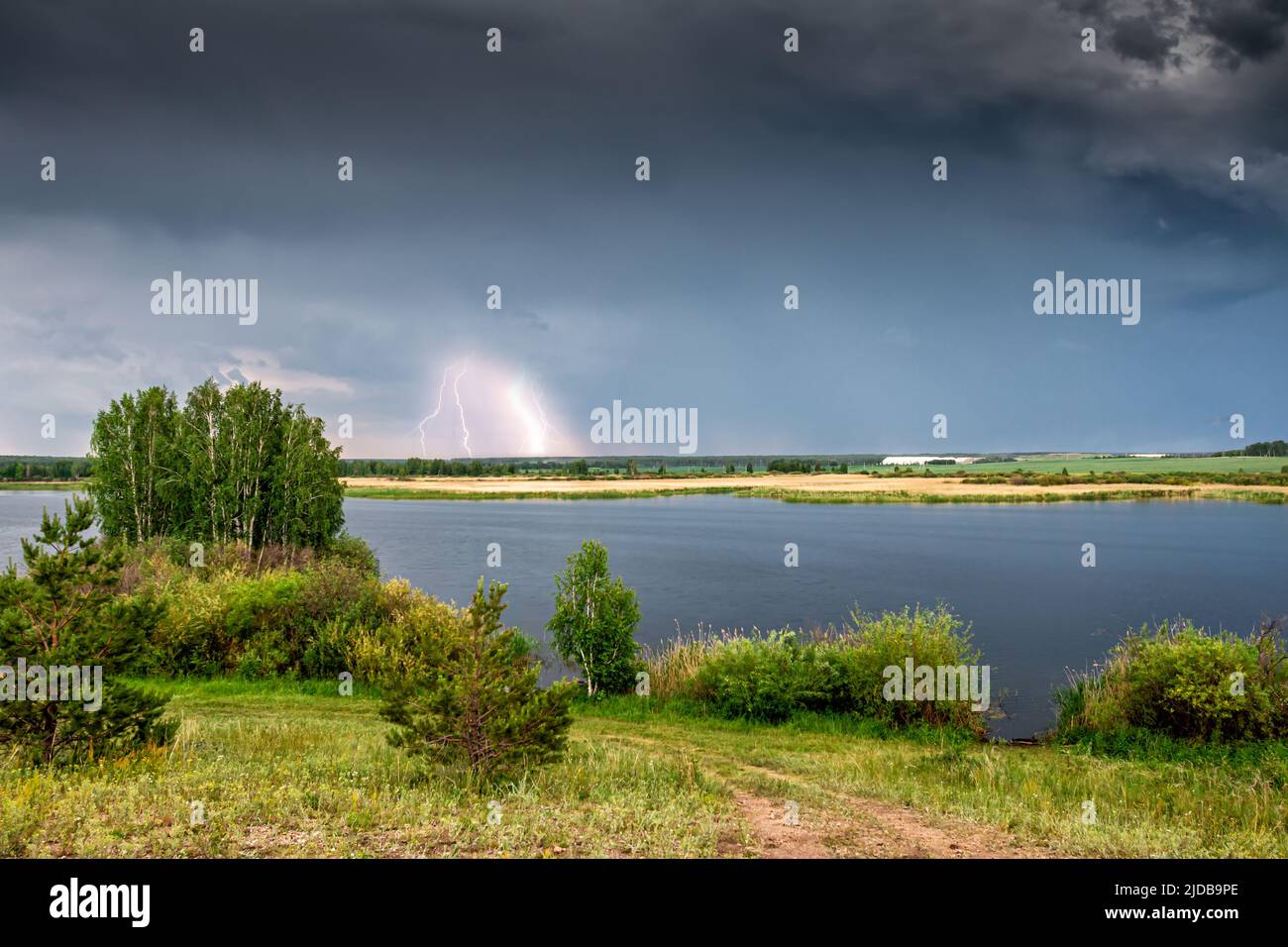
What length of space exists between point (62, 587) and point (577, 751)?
796cm

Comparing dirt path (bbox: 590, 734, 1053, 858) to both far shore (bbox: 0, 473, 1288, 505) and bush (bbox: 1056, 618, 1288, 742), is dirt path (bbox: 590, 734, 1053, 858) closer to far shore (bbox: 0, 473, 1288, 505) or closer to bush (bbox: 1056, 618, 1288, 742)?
bush (bbox: 1056, 618, 1288, 742)

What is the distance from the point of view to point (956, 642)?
19.2 metres

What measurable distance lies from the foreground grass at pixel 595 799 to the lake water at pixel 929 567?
715 centimetres

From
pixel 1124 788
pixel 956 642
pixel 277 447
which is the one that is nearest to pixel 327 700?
pixel 956 642

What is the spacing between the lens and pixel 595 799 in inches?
357

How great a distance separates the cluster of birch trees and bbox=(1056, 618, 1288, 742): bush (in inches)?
1327

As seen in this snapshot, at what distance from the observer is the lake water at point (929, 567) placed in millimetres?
32031

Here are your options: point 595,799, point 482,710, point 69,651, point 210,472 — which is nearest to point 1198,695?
point 595,799

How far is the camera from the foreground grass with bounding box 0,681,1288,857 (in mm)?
7207

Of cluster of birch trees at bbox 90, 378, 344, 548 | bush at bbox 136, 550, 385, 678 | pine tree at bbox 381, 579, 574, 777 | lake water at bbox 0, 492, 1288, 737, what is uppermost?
cluster of birch trees at bbox 90, 378, 344, 548

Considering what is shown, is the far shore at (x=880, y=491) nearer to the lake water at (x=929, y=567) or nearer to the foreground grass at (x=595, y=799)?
the lake water at (x=929, y=567)

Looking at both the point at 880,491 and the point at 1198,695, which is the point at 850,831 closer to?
the point at 1198,695

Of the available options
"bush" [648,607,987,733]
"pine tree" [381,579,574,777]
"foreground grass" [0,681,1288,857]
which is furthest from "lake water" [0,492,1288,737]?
"pine tree" [381,579,574,777]

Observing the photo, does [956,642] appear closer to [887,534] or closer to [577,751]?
[577,751]
